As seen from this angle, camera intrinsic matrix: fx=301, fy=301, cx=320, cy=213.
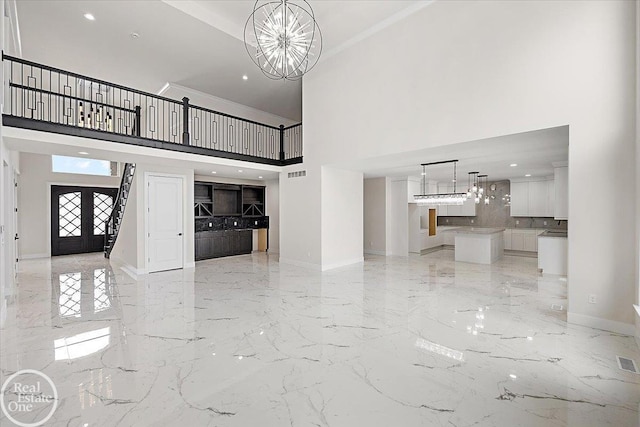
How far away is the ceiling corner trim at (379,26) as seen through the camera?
519 cm

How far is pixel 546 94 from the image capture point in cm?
390

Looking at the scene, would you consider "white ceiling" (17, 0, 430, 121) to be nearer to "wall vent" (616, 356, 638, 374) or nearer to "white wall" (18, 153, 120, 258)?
"white wall" (18, 153, 120, 258)

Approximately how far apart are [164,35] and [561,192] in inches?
355

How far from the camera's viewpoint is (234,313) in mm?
4195

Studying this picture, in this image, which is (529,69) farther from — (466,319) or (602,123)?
(466,319)

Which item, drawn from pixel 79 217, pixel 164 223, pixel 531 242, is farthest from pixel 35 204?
→ pixel 531 242

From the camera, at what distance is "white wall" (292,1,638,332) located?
347cm

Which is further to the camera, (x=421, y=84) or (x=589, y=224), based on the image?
(x=421, y=84)

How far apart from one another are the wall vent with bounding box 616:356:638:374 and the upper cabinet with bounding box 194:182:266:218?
353 inches

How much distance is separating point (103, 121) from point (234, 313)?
8.62 meters

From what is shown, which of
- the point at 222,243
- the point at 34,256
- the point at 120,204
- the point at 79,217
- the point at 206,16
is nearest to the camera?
the point at 206,16

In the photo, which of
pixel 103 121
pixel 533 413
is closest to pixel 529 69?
pixel 533 413

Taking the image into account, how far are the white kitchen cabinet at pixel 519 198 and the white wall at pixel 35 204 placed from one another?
1477 centimetres

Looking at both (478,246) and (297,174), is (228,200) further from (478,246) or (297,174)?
(478,246)
